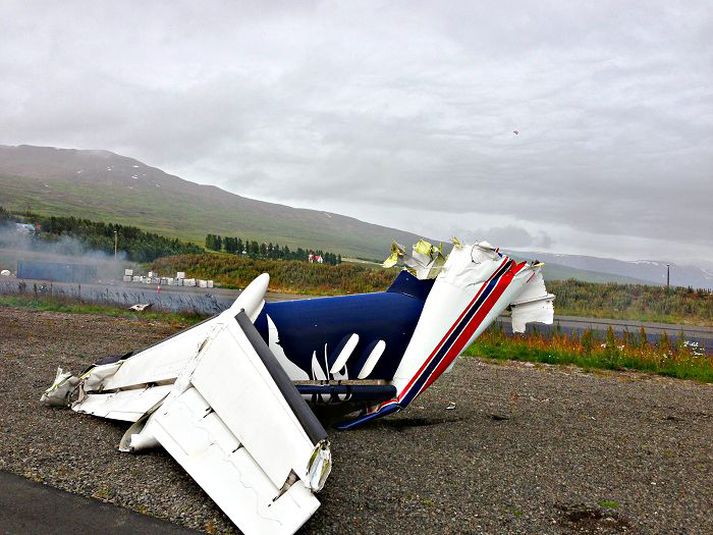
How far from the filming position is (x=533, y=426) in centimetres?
793

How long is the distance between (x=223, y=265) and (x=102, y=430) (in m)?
37.4

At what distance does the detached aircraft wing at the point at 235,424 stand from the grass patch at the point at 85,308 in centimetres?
1372

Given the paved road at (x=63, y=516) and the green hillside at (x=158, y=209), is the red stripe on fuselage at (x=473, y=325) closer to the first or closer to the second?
the paved road at (x=63, y=516)

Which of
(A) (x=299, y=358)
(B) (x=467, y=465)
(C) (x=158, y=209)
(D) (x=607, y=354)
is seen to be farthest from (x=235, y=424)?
(C) (x=158, y=209)

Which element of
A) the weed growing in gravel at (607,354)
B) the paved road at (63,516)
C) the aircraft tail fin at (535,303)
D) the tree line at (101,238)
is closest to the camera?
the paved road at (63,516)

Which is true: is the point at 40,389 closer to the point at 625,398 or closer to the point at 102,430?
the point at 102,430

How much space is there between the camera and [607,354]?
15.8 m

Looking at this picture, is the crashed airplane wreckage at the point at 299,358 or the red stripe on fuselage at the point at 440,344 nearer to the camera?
the crashed airplane wreckage at the point at 299,358

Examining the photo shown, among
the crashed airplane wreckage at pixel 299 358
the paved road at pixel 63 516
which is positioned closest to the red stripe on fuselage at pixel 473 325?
the crashed airplane wreckage at pixel 299 358

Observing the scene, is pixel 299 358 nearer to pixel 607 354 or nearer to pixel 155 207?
pixel 607 354

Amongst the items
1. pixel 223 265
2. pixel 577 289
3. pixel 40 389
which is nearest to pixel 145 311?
pixel 40 389

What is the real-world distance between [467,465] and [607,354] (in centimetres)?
1132

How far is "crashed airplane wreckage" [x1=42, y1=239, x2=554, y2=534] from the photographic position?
4867 mm

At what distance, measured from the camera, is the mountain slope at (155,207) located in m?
116
